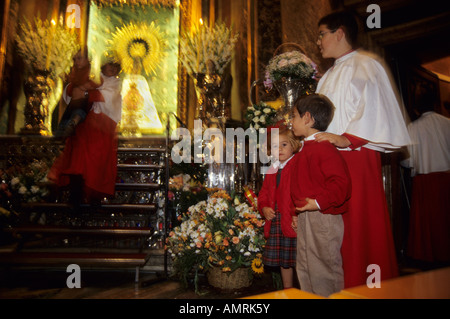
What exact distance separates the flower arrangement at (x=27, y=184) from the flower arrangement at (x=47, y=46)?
3078 mm

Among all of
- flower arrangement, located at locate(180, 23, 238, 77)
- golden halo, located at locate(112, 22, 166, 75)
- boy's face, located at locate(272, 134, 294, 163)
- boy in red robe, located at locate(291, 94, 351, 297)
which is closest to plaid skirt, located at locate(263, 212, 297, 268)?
boy's face, located at locate(272, 134, 294, 163)

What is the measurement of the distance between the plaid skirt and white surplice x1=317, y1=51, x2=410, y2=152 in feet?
3.33

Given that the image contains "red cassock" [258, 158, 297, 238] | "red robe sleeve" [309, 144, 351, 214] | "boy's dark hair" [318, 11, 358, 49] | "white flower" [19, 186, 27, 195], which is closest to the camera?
"red robe sleeve" [309, 144, 351, 214]

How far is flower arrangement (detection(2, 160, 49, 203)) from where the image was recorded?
384cm

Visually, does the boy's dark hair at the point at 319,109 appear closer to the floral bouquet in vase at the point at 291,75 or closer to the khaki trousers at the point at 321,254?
the khaki trousers at the point at 321,254

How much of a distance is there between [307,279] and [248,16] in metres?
5.75

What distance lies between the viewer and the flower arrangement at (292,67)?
9.95 feet

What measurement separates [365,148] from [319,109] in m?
0.35

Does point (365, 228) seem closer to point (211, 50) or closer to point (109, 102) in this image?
point (109, 102)

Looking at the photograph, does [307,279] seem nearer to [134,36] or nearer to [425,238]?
[425,238]

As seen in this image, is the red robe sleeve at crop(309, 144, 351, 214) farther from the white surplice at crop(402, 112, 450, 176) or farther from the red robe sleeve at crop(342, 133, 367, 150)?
the white surplice at crop(402, 112, 450, 176)

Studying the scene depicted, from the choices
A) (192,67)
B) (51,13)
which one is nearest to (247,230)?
(192,67)

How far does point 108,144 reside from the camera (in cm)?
374

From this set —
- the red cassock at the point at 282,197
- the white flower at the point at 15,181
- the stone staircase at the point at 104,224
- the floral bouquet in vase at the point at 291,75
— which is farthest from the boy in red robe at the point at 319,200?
the white flower at the point at 15,181
